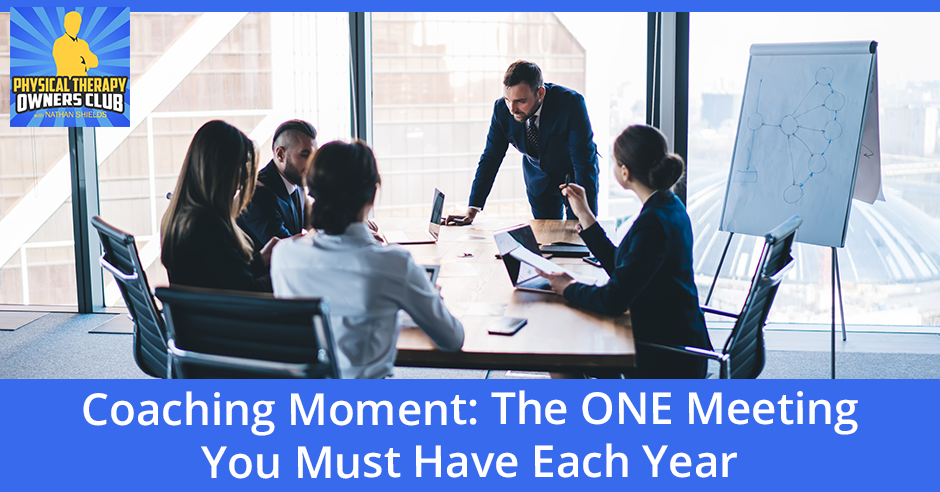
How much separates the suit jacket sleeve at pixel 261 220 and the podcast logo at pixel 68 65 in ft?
7.59

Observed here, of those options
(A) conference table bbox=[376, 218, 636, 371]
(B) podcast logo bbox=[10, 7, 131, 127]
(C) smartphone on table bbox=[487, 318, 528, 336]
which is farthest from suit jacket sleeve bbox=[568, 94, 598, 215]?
(B) podcast logo bbox=[10, 7, 131, 127]

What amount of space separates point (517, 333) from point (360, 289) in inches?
17.5

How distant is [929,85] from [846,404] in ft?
10.0

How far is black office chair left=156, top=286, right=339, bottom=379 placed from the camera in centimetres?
144

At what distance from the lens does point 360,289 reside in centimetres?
160

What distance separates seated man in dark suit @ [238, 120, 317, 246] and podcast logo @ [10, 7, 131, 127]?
222cm

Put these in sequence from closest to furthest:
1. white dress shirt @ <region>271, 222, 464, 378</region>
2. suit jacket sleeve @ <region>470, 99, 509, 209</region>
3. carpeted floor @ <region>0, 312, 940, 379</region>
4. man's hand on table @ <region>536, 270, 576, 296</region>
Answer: white dress shirt @ <region>271, 222, 464, 378</region> → man's hand on table @ <region>536, 270, 576, 296</region> → carpeted floor @ <region>0, 312, 940, 379</region> → suit jacket sleeve @ <region>470, 99, 509, 209</region>

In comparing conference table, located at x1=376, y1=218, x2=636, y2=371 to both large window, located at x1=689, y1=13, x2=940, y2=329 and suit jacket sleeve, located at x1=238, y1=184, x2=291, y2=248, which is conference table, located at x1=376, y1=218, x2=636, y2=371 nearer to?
suit jacket sleeve, located at x1=238, y1=184, x2=291, y2=248

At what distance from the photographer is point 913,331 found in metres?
4.23

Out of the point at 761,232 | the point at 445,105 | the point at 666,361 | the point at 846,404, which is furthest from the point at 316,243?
the point at 445,105

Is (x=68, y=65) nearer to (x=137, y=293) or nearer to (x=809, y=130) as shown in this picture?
(x=137, y=293)

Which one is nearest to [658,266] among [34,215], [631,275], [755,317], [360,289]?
[631,275]
